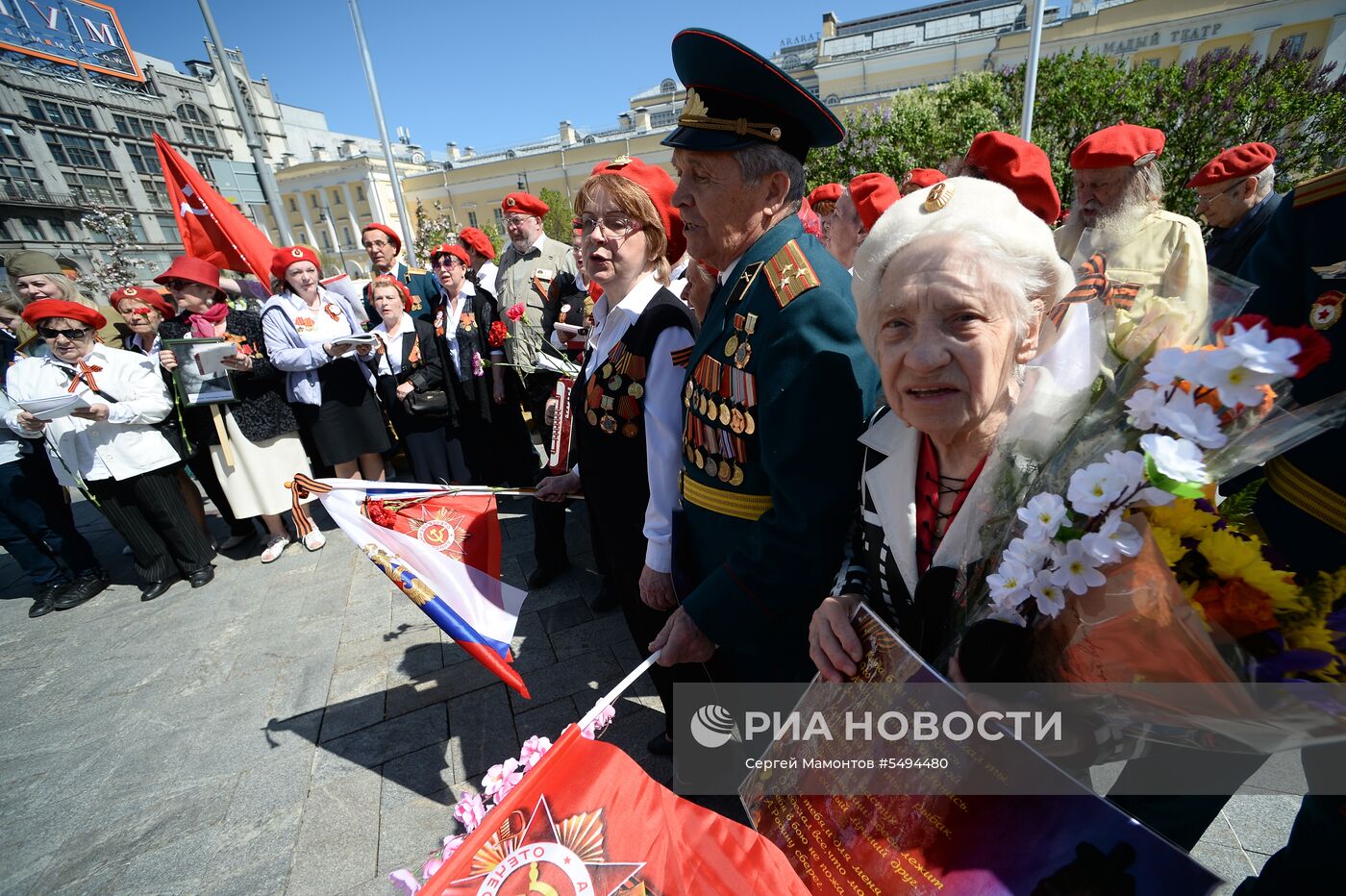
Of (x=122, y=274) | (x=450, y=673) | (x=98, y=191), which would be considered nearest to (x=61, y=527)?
(x=450, y=673)

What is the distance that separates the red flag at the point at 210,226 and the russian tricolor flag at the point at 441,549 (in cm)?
387

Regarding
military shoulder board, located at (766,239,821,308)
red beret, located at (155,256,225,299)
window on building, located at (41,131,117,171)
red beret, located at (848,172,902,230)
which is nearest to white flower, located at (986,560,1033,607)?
military shoulder board, located at (766,239,821,308)

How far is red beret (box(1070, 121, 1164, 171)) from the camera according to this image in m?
3.29

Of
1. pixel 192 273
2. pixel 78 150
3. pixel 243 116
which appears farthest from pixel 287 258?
pixel 78 150

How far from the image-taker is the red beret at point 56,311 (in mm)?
3719

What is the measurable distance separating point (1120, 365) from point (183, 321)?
6.19m

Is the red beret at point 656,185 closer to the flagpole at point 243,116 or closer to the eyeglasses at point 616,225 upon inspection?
the eyeglasses at point 616,225

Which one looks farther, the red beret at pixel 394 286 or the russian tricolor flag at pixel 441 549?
the red beret at pixel 394 286

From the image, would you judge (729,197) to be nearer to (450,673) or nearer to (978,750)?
(978,750)

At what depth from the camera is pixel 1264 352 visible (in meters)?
0.67

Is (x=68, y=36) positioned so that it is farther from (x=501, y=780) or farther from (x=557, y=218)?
(x=501, y=780)

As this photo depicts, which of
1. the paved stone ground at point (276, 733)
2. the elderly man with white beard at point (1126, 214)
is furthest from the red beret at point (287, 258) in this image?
the elderly man with white beard at point (1126, 214)

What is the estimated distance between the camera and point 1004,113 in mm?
14617

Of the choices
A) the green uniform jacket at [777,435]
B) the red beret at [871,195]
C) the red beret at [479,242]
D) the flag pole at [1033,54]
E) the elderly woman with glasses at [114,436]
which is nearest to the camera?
the green uniform jacket at [777,435]
